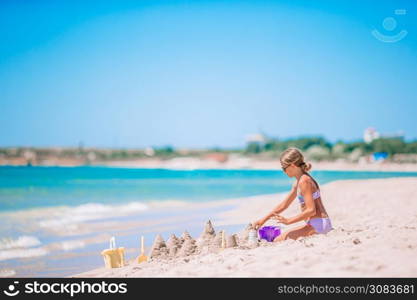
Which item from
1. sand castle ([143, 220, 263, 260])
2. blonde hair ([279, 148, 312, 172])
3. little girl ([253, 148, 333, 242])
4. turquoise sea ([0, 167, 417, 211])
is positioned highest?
turquoise sea ([0, 167, 417, 211])

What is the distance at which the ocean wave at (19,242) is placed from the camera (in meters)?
7.42

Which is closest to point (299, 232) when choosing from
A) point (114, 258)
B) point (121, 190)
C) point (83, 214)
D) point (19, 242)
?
point (114, 258)

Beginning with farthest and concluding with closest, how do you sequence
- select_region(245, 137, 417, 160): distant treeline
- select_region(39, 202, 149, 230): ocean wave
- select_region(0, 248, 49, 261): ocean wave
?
select_region(245, 137, 417, 160): distant treeline < select_region(39, 202, 149, 230): ocean wave < select_region(0, 248, 49, 261): ocean wave

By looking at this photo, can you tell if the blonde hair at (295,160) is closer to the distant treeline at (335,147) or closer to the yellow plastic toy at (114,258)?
the yellow plastic toy at (114,258)

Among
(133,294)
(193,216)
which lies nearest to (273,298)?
(133,294)

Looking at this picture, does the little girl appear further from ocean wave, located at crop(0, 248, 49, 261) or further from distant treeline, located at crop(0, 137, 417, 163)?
distant treeline, located at crop(0, 137, 417, 163)

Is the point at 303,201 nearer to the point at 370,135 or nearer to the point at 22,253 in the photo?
the point at 22,253

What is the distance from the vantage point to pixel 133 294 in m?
3.39

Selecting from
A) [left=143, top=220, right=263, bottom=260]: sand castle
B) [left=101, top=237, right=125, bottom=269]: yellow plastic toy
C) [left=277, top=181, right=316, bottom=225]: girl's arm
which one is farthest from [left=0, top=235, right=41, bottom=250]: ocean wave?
[left=277, top=181, right=316, bottom=225]: girl's arm

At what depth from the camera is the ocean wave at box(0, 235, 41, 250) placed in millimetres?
7418

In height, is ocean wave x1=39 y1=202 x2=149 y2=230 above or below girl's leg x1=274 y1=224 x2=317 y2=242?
above

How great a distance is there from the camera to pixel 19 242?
305 inches

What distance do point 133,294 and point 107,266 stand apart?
1.72m

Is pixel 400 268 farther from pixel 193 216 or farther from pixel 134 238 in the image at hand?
pixel 193 216
